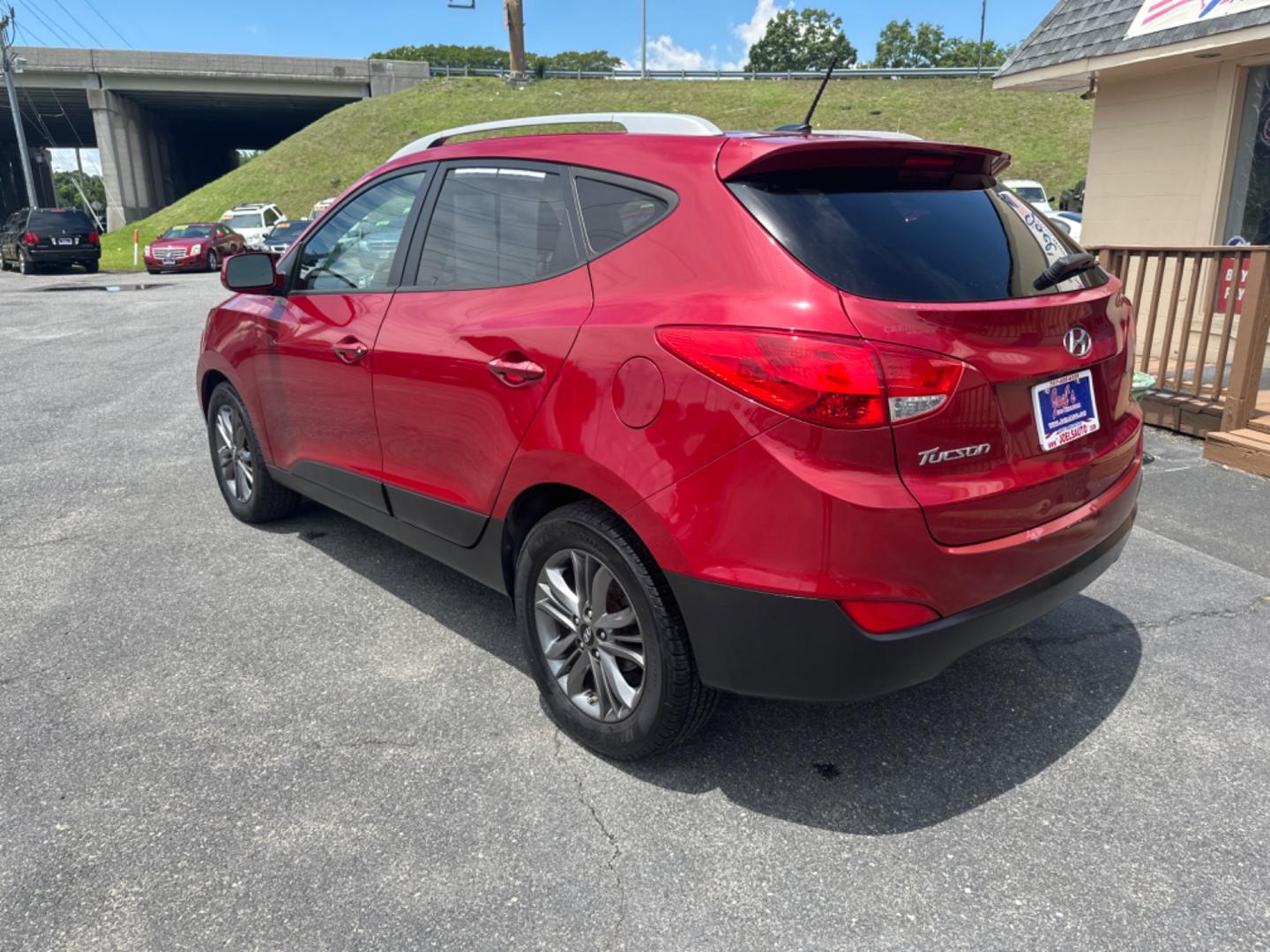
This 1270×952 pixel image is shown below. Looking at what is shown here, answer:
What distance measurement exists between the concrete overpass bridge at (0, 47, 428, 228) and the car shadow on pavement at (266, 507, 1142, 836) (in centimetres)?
4729

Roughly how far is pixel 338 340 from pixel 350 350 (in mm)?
129

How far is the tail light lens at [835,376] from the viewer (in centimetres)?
215

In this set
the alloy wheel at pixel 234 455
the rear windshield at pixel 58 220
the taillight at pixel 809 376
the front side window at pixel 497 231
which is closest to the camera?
the taillight at pixel 809 376

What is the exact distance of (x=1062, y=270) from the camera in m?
2.66

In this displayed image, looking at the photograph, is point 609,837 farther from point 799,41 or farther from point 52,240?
point 799,41

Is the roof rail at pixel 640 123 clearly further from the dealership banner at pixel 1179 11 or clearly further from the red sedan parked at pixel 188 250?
the red sedan parked at pixel 188 250

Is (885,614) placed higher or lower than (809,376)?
lower

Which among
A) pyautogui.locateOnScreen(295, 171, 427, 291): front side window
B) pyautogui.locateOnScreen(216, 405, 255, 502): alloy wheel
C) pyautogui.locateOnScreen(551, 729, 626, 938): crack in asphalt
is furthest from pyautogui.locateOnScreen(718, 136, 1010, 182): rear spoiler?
pyautogui.locateOnScreen(216, 405, 255, 502): alloy wheel

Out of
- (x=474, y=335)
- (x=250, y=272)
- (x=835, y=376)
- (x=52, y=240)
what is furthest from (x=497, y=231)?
(x=52, y=240)

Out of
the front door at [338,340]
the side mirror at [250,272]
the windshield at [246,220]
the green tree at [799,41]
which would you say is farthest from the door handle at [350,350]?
the green tree at [799,41]

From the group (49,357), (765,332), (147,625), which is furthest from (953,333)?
(49,357)

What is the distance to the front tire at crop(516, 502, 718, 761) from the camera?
250 cm

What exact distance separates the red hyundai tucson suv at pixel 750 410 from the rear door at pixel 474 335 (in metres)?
0.01

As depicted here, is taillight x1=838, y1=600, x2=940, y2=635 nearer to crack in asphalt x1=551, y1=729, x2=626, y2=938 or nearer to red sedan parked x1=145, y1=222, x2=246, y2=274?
crack in asphalt x1=551, y1=729, x2=626, y2=938
